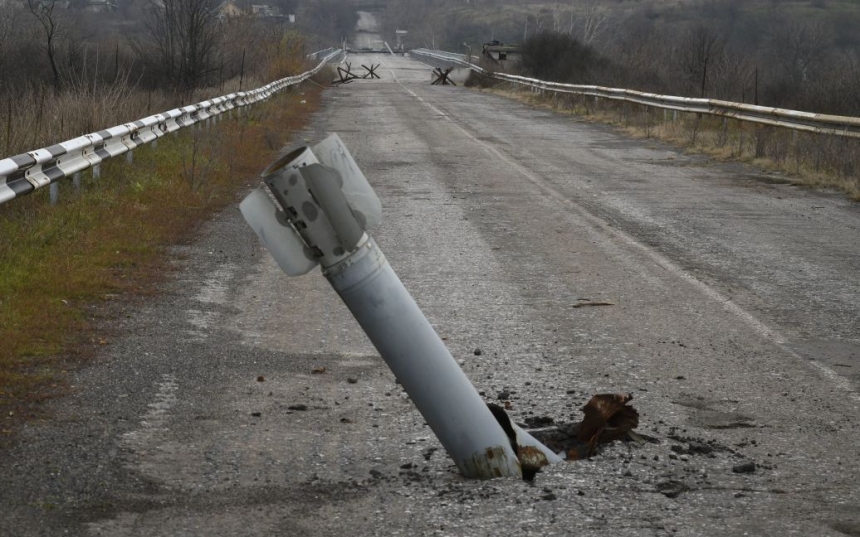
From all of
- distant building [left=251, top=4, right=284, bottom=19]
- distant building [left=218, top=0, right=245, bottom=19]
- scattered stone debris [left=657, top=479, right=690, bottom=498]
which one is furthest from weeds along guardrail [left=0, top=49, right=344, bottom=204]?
distant building [left=251, top=4, right=284, bottom=19]

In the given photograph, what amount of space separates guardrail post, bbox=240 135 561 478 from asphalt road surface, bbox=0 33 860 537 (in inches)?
7.7

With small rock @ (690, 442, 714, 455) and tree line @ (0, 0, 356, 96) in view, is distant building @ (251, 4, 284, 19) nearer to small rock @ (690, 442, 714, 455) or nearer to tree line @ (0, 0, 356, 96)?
tree line @ (0, 0, 356, 96)

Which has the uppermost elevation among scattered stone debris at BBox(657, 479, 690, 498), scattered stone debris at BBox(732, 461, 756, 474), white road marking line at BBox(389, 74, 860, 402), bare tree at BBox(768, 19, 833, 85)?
scattered stone debris at BBox(657, 479, 690, 498)

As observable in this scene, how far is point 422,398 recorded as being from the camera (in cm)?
440

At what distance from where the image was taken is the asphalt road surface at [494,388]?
423 cm

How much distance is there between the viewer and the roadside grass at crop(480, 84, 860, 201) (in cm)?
1598

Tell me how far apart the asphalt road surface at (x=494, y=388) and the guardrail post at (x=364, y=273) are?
0.19 metres

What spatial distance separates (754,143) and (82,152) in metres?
12.5

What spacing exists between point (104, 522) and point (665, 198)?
10.8 m

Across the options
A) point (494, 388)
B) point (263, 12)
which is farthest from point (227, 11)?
point (494, 388)

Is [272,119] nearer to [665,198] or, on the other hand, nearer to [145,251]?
[665,198]

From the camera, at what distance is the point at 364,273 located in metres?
4.18

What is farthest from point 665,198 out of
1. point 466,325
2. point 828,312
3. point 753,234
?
point 466,325

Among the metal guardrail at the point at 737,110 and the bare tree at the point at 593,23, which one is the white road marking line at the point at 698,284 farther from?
the bare tree at the point at 593,23
